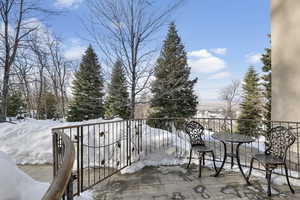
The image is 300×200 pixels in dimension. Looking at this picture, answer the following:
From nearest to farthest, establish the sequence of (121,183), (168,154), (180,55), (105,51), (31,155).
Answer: (121,183) → (168,154) → (31,155) → (105,51) → (180,55)

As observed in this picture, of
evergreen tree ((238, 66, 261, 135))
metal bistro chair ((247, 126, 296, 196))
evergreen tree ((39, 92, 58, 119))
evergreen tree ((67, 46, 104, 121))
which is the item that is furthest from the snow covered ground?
evergreen tree ((39, 92, 58, 119))

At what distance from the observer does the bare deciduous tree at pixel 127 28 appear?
17.4 ft

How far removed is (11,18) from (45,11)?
211 centimetres

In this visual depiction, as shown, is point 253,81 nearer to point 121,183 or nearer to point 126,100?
point 126,100

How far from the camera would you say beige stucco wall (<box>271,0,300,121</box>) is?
4152 mm

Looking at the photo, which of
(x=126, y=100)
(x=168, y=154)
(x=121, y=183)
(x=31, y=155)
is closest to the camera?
(x=121, y=183)

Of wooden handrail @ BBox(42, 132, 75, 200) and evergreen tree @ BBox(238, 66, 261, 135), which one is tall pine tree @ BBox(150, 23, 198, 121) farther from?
wooden handrail @ BBox(42, 132, 75, 200)

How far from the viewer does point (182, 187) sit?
2689mm

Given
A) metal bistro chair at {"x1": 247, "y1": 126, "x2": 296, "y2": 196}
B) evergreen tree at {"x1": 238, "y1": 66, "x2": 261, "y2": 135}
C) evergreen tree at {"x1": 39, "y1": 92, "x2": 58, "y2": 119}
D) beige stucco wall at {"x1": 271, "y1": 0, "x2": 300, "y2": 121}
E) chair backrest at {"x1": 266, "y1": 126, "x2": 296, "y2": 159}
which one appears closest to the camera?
metal bistro chair at {"x1": 247, "y1": 126, "x2": 296, "y2": 196}

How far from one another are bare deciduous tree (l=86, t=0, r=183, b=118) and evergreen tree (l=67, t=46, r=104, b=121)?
856 centimetres

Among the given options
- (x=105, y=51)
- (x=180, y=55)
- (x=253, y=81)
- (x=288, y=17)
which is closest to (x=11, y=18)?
(x=105, y=51)

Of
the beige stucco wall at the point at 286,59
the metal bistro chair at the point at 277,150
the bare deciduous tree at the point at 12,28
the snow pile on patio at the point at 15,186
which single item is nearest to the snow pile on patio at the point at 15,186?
the snow pile on patio at the point at 15,186

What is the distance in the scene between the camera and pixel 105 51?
5.75 m

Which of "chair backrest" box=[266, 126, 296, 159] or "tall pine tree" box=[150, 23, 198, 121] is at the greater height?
"tall pine tree" box=[150, 23, 198, 121]
